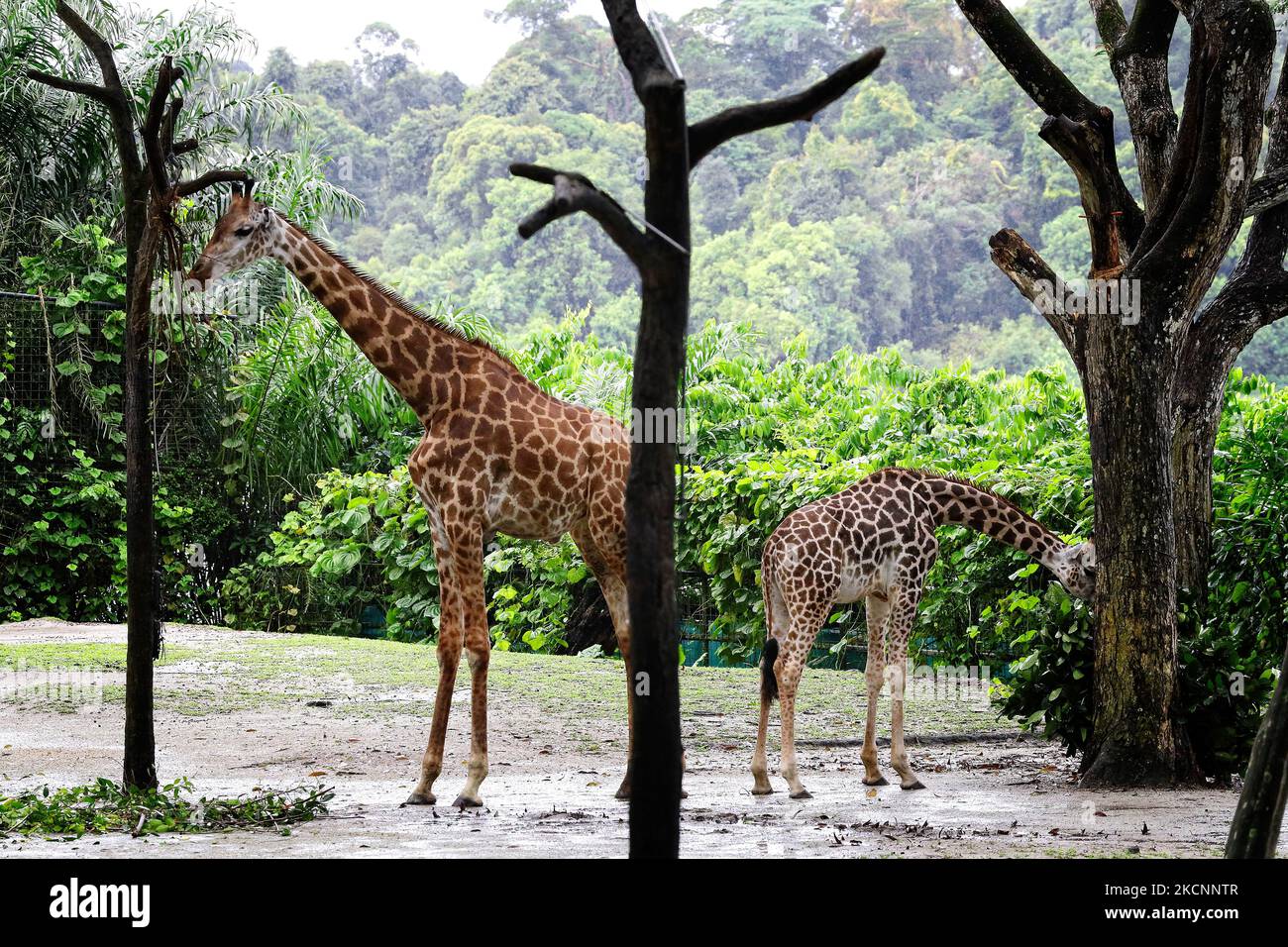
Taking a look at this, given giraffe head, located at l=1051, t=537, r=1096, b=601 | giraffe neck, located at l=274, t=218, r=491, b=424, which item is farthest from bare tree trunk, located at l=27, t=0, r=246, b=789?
giraffe head, located at l=1051, t=537, r=1096, b=601

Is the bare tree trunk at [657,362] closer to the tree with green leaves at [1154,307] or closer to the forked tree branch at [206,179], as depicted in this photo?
the forked tree branch at [206,179]

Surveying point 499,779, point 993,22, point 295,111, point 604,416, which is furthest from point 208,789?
point 295,111

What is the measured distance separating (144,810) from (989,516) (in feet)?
16.3

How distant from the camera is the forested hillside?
38.5 metres

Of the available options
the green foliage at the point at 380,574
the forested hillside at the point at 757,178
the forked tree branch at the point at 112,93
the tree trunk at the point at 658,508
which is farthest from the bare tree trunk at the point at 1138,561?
the forested hillside at the point at 757,178

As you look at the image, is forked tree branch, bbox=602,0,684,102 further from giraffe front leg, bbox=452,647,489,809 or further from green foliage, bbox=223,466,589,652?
green foliage, bbox=223,466,589,652

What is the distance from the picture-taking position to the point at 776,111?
455 centimetres

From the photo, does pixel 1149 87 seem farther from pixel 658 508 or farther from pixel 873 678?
pixel 658 508

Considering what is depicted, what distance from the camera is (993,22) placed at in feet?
27.4

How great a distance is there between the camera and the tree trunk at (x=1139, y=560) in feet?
25.5

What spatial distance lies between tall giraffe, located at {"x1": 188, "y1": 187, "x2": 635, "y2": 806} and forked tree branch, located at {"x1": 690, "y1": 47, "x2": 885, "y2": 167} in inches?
→ 128

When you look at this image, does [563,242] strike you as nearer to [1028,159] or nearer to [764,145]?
[764,145]

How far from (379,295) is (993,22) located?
12.3ft

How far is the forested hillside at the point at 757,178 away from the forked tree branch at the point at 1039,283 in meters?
26.8
